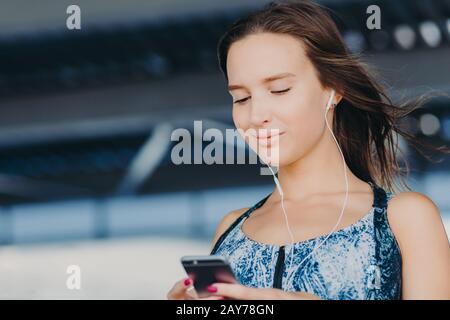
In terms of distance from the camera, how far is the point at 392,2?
199 inches

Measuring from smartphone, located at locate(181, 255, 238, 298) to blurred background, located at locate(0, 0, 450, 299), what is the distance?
2.09 feet

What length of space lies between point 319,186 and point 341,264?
19cm

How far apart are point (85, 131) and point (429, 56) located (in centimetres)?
355

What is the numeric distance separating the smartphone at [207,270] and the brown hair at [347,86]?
15.9 inches

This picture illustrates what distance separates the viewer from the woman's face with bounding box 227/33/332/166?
1507 mm

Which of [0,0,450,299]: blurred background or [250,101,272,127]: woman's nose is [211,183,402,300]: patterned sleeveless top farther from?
[0,0,450,299]: blurred background

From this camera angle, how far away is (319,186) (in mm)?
1618

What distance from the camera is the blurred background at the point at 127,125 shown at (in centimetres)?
537

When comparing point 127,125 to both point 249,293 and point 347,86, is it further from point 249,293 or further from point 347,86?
point 249,293

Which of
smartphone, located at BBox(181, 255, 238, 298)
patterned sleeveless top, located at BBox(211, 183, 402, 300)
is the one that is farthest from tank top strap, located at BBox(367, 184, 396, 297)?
smartphone, located at BBox(181, 255, 238, 298)

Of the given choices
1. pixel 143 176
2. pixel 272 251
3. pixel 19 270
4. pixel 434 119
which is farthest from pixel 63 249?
pixel 272 251

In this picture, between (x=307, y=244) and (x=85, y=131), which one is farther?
(x=85, y=131)

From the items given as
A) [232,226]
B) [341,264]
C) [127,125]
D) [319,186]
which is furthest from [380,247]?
[127,125]

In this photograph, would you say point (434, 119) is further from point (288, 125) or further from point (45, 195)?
point (288, 125)
